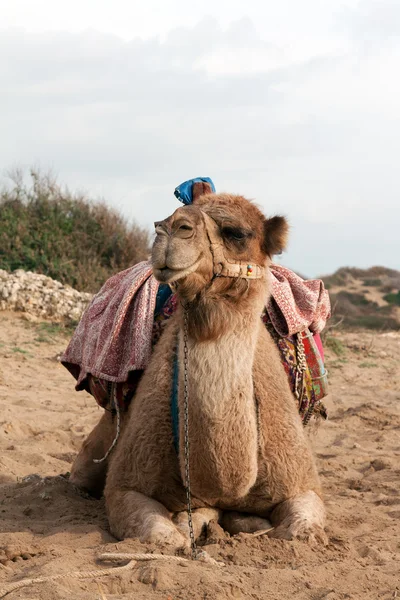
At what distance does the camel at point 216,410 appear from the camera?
397 centimetres

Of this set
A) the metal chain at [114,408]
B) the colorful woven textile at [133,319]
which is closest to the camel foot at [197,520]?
the metal chain at [114,408]

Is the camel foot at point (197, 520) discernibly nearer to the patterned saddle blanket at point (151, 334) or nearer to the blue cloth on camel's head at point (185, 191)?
the patterned saddle blanket at point (151, 334)

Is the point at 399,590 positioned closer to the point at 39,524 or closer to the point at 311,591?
the point at 311,591

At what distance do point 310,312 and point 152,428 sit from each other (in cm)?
144

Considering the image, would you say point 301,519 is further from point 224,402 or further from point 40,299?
point 40,299

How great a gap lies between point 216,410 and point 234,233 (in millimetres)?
841

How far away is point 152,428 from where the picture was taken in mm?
4613

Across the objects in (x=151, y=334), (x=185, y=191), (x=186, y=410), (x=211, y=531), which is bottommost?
(x=211, y=531)

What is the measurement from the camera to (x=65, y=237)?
1445cm

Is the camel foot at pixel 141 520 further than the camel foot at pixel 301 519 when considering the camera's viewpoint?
No

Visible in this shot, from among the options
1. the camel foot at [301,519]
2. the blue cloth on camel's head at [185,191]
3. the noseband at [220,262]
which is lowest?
the camel foot at [301,519]

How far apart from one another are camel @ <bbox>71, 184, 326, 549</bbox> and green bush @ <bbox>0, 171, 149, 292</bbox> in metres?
Result: 8.94

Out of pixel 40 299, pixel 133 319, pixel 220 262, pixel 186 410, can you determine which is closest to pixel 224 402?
pixel 186 410

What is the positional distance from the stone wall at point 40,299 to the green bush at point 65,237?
1089mm
